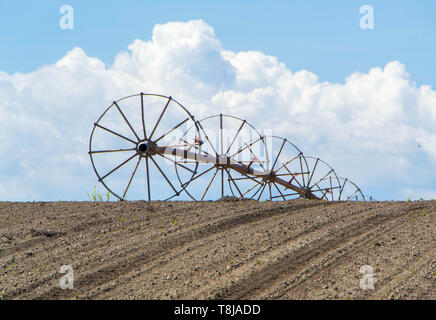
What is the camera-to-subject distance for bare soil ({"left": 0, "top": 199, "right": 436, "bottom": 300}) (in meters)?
8.13

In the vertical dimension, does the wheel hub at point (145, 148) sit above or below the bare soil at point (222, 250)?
above

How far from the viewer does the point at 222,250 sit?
9.56 m

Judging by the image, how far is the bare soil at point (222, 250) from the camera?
813 centimetres

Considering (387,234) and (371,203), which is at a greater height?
(371,203)

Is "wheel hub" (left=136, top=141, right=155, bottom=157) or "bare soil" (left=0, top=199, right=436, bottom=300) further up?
"wheel hub" (left=136, top=141, right=155, bottom=157)

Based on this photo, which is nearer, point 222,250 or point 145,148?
point 222,250

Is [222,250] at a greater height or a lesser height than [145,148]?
lesser

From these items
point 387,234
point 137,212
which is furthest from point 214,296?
point 137,212

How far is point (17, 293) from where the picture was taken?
8.66m

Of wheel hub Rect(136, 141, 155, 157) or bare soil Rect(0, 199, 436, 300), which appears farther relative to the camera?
wheel hub Rect(136, 141, 155, 157)

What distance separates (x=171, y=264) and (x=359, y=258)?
3262 mm

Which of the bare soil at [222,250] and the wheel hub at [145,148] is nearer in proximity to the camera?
the bare soil at [222,250]
